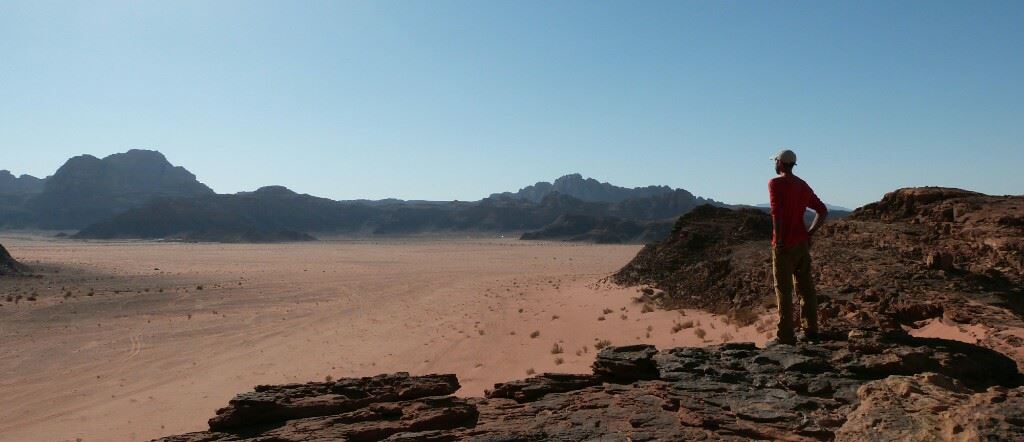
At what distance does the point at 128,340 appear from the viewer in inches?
672

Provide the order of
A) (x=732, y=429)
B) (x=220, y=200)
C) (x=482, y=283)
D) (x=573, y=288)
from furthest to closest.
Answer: (x=220, y=200)
(x=482, y=283)
(x=573, y=288)
(x=732, y=429)

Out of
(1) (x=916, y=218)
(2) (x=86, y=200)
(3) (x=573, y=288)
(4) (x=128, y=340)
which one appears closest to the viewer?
(1) (x=916, y=218)

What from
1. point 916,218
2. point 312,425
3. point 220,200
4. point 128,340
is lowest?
point 128,340

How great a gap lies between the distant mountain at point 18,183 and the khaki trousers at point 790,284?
195999 millimetres

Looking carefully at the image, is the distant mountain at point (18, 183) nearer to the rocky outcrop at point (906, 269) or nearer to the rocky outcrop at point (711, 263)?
the rocky outcrop at point (711, 263)

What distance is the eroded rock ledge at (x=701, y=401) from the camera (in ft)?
13.4

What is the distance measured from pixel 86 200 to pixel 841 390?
503 feet

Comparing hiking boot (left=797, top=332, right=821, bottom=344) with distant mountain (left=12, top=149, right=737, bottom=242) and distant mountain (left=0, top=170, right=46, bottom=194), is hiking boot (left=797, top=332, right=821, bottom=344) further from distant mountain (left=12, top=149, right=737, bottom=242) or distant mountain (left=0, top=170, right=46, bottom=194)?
distant mountain (left=0, top=170, right=46, bottom=194)

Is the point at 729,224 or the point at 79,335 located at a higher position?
the point at 729,224

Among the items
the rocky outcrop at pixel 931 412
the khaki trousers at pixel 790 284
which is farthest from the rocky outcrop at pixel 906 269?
the rocky outcrop at pixel 931 412

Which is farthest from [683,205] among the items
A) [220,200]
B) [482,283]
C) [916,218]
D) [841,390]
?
[841,390]

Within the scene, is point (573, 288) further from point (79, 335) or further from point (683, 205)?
point (683, 205)

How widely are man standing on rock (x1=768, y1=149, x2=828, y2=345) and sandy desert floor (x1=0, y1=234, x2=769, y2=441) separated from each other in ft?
13.2

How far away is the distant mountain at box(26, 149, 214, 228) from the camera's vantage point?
12487 centimetres
